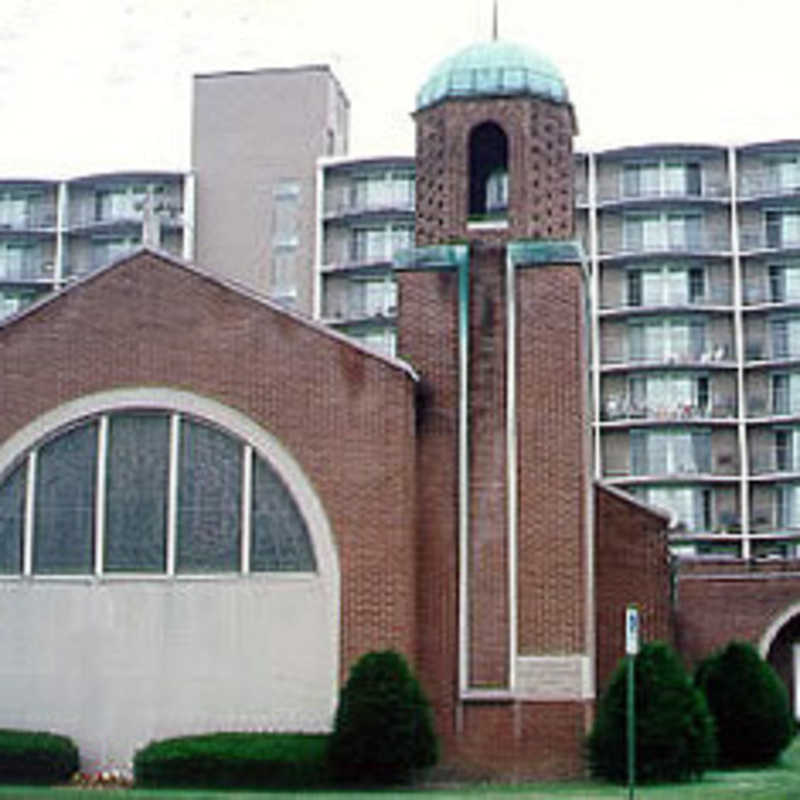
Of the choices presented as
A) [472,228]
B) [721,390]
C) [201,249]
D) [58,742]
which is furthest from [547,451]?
[201,249]

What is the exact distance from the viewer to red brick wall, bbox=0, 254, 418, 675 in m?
24.9

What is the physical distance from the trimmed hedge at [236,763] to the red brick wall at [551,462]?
3.74m

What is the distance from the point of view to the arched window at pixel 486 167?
92.2ft

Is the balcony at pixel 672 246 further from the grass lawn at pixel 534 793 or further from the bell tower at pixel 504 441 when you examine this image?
the grass lawn at pixel 534 793

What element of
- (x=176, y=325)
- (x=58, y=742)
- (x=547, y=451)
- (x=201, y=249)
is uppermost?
(x=201, y=249)

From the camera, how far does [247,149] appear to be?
76.1 m

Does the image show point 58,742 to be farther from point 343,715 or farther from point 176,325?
point 176,325

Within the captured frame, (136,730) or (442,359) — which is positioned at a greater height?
(442,359)

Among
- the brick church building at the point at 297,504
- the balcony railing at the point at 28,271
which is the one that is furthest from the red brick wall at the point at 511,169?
the balcony railing at the point at 28,271

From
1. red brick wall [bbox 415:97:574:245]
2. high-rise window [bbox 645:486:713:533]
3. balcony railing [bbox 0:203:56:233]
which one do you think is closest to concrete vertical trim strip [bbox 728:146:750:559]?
high-rise window [bbox 645:486:713:533]

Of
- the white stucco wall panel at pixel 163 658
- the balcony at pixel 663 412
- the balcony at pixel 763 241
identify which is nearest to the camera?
the white stucco wall panel at pixel 163 658

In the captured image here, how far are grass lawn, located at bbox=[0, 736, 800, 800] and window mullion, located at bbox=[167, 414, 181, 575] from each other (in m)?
3.86

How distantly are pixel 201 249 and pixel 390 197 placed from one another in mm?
9077

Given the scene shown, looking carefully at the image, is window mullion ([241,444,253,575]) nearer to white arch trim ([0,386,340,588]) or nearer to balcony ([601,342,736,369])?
white arch trim ([0,386,340,588])
